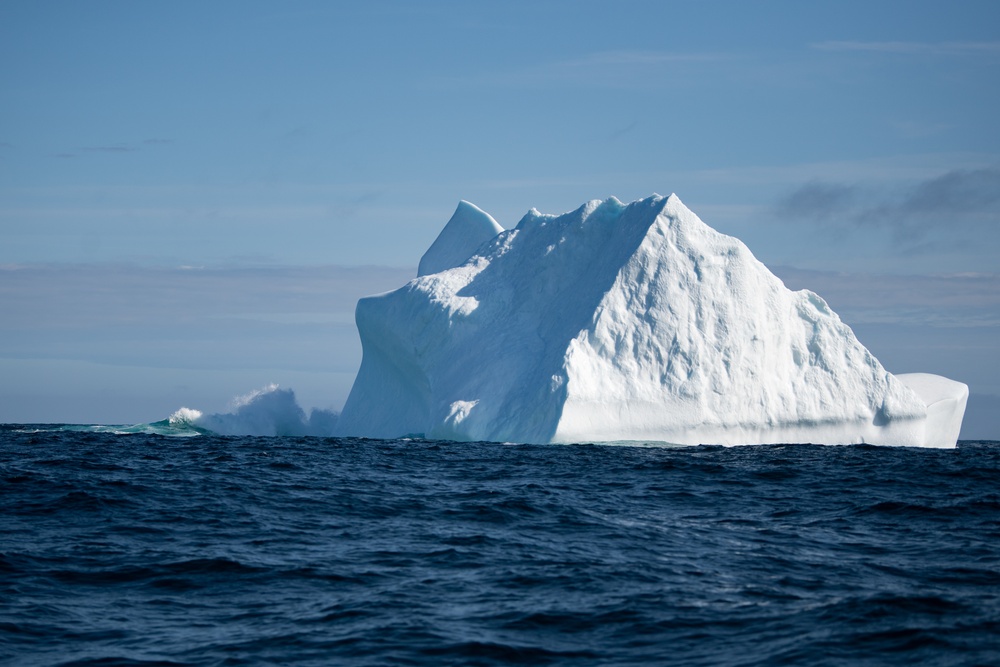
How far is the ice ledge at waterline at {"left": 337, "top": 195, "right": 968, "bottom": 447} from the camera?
23109mm

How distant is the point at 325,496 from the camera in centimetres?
1343

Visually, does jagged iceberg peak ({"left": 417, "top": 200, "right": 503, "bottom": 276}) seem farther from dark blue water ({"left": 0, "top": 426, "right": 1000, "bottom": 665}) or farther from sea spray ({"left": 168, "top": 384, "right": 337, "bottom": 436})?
dark blue water ({"left": 0, "top": 426, "right": 1000, "bottom": 665})

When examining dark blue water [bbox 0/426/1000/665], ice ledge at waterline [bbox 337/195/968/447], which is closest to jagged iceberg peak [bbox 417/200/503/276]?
ice ledge at waterline [bbox 337/195/968/447]

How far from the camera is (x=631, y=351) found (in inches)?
922

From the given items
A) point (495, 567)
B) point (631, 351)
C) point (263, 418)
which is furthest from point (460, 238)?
point (495, 567)

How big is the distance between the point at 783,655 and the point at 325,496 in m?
7.97

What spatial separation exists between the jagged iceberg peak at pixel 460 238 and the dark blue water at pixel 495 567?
1563 centimetres

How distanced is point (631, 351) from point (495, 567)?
1463 cm

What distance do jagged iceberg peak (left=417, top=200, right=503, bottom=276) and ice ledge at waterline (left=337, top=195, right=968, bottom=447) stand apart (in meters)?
2.59

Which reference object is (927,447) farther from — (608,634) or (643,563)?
(608,634)

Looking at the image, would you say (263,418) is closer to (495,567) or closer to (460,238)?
(460,238)

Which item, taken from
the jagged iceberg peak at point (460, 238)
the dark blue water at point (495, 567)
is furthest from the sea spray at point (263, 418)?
the dark blue water at point (495, 567)

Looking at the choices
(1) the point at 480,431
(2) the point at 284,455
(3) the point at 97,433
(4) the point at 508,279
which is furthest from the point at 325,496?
(3) the point at 97,433

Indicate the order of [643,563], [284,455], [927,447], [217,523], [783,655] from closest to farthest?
[783,655], [643,563], [217,523], [284,455], [927,447]
